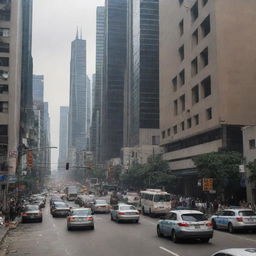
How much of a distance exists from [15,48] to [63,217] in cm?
4775

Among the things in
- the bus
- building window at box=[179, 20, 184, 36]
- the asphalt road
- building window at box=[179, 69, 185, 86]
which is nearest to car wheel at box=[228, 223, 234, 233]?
the asphalt road

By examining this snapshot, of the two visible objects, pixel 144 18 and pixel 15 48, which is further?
pixel 144 18

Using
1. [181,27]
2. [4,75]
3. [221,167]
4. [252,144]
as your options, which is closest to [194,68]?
[181,27]

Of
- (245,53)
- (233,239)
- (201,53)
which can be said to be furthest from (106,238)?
(201,53)

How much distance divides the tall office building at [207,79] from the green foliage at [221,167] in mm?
9375

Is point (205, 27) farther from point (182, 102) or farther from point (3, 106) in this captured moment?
point (3, 106)

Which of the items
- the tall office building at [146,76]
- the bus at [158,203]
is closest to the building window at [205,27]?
the bus at [158,203]

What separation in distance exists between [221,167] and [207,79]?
20.4 m

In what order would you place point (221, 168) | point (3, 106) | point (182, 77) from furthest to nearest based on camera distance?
point (182, 77)
point (3, 106)
point (221, 168)

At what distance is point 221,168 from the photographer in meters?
45.0

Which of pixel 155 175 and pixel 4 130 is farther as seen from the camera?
pixel 155 175

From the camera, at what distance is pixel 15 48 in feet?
256

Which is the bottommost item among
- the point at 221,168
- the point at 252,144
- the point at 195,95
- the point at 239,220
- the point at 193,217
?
the point at 239,220

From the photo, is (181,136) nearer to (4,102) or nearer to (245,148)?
(245,148)
